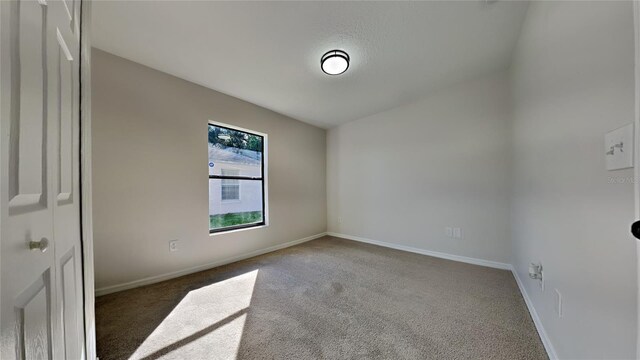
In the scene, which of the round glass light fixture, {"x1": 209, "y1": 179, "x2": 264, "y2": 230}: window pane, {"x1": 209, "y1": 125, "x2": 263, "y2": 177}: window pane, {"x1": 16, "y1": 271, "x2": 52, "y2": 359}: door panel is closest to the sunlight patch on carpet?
{"x1": 16, "y1": 271, "x2": 52, "y2": 359}: door panel

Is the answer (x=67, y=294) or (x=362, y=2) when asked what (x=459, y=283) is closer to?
(x=362, y=2)

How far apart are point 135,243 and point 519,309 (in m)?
3.62

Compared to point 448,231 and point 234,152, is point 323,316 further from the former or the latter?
point 234,152

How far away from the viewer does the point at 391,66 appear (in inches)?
92.1

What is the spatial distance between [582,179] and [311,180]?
348 cm

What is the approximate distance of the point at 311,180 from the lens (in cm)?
415

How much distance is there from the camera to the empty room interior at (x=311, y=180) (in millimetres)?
680

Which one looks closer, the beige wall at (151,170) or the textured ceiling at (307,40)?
the textured ceiling at (307,40)

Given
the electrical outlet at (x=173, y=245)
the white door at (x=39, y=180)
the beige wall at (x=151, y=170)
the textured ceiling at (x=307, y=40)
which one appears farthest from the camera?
the electrical outlet at (x=173, y=245)

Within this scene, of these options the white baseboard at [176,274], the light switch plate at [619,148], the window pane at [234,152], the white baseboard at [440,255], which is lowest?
the white baseboard at [440,255]

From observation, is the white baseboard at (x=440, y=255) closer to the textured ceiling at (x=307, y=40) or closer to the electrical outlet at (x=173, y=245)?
the textured ceiling at (x=307, y=40)

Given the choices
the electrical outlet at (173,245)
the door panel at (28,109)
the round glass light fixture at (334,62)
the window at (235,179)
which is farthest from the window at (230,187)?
the door panel at (28,109)

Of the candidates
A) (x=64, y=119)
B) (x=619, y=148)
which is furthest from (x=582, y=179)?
(x=64, y=119)

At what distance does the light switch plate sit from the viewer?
629 mm
